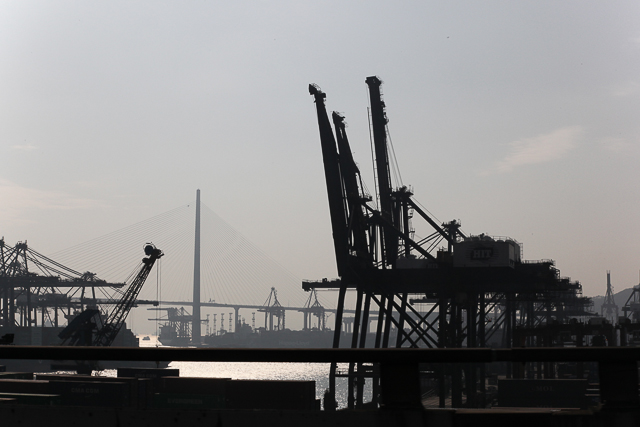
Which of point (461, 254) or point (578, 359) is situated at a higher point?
point (461, 254)

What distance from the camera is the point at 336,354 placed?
19.2 feet

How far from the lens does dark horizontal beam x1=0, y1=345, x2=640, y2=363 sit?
5512mm

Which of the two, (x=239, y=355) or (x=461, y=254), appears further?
(x=461, y=254)

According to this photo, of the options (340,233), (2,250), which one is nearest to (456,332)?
(340,233)

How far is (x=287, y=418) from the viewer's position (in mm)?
5625

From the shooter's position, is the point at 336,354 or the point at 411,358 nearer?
the point at 411,358

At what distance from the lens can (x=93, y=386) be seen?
7.29 meters

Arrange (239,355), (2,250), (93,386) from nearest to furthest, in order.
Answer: (239,355), (93,386), (2,250)

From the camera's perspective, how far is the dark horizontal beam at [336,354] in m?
5.51

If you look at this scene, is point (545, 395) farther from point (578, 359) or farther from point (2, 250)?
point (2, 250)

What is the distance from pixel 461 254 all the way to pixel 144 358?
53822 millimetres

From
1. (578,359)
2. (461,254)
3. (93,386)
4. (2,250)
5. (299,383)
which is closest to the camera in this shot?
(578,359)

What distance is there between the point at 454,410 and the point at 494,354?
1.74 feet

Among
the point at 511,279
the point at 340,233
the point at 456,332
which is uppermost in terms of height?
the point at 340,233
